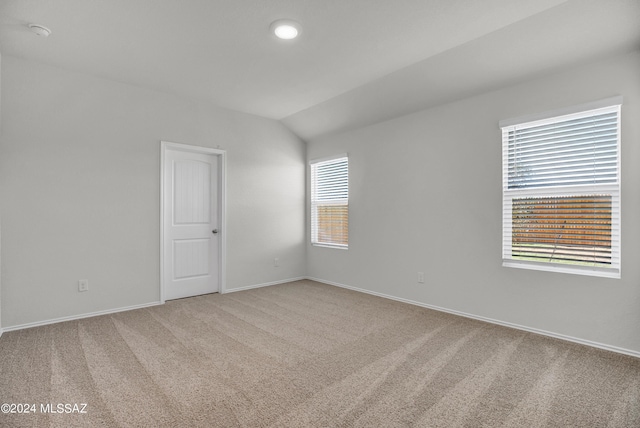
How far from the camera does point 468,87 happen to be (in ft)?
11.0

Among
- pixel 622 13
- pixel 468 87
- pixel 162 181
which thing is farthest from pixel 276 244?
pixel 622 13

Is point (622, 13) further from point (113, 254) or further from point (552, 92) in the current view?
point (113, 254)

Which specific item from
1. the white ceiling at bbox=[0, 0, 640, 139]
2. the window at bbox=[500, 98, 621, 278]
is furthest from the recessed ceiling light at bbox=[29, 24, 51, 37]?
the window at bbox=[500, 98, 621, 278]

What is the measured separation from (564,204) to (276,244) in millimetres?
3786

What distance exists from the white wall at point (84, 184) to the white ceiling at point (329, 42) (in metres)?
0.29

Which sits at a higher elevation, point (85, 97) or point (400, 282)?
point (85, 97)

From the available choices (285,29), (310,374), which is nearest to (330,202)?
(285,29)

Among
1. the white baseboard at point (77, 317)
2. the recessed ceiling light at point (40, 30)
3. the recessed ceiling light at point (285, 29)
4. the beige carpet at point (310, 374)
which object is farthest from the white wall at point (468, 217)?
the recessed ceiling light at point (40, 30)

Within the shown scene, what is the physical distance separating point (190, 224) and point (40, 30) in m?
2.48

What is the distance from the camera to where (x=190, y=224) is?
14.4 feet

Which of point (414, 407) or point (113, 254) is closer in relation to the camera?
point (414, 407)

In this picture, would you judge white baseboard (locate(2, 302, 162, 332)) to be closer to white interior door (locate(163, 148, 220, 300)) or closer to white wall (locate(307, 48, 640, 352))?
white interior door (locate(163, 148, 220, 300))

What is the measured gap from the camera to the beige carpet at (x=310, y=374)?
180 cm

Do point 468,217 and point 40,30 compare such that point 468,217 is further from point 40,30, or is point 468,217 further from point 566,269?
point 40,30
